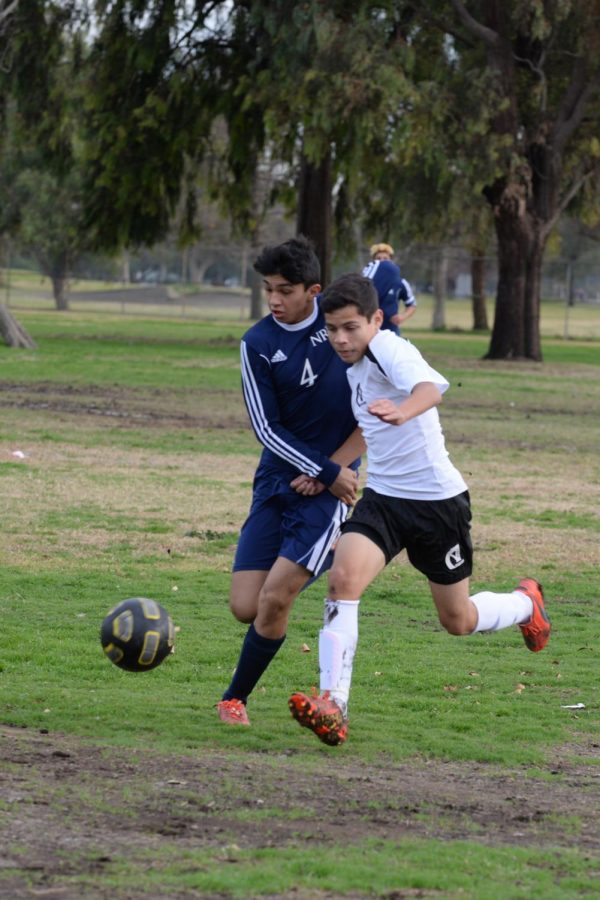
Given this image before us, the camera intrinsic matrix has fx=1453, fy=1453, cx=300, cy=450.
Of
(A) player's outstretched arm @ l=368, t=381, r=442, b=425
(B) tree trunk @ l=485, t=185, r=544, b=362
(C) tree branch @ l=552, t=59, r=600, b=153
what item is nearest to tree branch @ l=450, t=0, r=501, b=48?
(C) tree branch @ l=552, t=59, r=600, b=153

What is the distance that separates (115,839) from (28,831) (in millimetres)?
281

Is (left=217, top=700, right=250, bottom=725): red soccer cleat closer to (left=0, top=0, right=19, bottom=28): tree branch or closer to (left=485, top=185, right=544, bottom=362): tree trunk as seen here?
(left=0, top=0, right=19, bottom=28): tree branch

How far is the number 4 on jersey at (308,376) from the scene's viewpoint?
6.45 m

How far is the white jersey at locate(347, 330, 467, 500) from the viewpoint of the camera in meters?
6.10

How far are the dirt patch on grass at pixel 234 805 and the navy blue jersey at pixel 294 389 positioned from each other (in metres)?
1.38

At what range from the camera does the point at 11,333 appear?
3052 centimetres

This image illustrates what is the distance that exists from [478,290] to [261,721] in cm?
4821

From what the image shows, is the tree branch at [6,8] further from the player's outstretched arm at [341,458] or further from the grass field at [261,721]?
the player's outstretched arm at [341,458]

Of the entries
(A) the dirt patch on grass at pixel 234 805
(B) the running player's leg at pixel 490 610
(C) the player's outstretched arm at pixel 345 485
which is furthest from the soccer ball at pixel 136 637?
(B) the running player's leg at pixel 490 610

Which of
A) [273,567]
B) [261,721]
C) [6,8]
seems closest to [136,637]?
[273,567]

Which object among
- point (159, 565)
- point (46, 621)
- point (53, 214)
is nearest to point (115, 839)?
point (46, 621)

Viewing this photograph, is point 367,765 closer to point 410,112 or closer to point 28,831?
point 28,831

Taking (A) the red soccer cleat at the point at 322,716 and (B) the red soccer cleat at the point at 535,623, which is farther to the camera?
(B) the red soccer cleat at the point at 535,623

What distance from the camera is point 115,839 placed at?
464 centimetres
